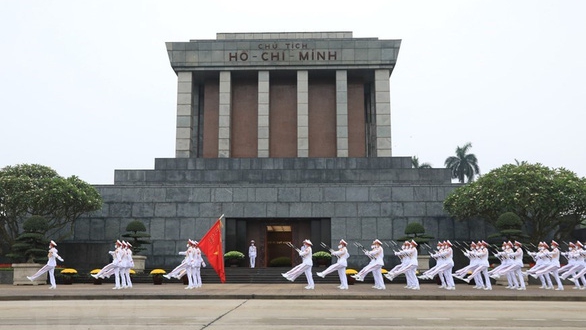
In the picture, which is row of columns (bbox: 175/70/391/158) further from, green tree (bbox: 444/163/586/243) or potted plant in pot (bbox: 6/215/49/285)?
potted plant in pot (bbox: 6/215/49/285)

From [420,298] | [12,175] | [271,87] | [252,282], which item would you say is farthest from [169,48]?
[420,298]

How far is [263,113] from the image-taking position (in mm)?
43781

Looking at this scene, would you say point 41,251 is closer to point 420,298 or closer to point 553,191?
point 420,298

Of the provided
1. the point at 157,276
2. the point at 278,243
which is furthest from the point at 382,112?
the point at 157,276

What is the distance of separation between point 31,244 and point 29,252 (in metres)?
0.43

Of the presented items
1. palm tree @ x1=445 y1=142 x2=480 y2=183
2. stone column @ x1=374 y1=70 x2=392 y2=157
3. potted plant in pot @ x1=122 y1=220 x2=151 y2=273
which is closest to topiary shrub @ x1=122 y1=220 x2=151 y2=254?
potted plant in pot @ x1=122 y1=220 x2=151 y2=273

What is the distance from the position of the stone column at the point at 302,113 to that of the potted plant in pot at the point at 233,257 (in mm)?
12766

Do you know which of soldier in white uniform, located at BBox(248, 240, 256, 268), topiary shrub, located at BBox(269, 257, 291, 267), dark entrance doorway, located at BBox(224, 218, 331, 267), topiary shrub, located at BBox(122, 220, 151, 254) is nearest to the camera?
topiary shrub, located at BBox(122, 220, 151, 254)

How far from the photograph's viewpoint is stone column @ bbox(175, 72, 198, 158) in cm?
4325

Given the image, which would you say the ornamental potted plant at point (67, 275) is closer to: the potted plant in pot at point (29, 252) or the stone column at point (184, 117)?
the potted plant in pot at point (29, 252)

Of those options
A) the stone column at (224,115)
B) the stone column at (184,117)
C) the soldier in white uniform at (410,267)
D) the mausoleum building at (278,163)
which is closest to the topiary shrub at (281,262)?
the mausoleum building at (278,163)

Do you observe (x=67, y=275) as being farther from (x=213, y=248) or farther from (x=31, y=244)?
(x=213, y=248)

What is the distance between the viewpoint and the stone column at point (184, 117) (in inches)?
1703

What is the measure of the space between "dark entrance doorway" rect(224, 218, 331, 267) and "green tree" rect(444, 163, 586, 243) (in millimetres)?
7542
